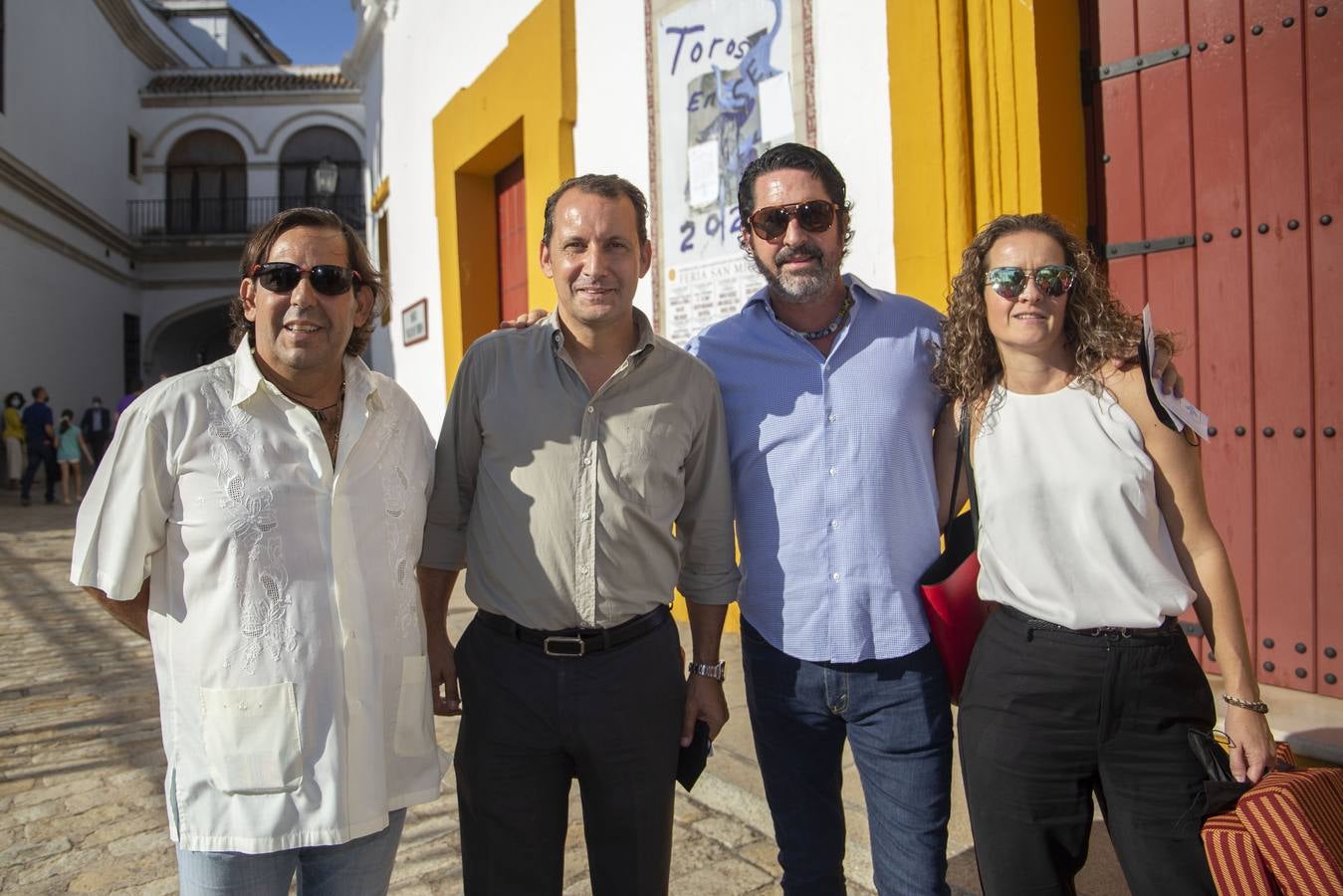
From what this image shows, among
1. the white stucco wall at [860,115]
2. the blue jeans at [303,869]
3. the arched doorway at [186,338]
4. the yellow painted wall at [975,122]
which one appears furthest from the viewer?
the arched doorway at [186,338]

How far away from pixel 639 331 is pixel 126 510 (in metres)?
1.14

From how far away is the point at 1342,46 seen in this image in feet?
9.70

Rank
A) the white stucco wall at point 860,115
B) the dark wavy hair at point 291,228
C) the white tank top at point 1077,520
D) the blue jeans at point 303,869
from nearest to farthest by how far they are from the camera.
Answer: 1. the blue jeans at point 303,869
2. the white tank top at point 1077,520
3. the dark wavy hair at point 291,228
4. the white stucco wall at point 860,115

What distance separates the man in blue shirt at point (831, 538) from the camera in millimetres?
2117

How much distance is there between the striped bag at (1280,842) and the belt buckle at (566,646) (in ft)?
3.98

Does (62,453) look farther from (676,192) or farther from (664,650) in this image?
(664,650)

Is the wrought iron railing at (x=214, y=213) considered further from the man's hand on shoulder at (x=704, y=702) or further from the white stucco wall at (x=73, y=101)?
the man's hand on shoulder at (x=704, y=702)

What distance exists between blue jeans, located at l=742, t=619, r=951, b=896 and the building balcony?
24999mm

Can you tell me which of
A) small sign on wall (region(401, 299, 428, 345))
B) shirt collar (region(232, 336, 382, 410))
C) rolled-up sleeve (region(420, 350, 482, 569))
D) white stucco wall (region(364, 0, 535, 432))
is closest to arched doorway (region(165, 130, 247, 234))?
white stucco wall (region(364, 0, 535, 432))

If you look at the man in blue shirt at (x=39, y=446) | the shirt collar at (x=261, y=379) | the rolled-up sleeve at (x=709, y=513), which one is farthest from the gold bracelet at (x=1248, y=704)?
the man in blue shirt at (x=39, y=446)

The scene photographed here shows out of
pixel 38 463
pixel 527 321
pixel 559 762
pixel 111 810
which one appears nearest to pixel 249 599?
pixel 559 762

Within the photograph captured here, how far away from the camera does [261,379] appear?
1.74 metres

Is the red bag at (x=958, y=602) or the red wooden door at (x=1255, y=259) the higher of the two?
the red wooden door at (x=1255, y=259)

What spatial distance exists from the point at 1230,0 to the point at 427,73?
7231 mm
